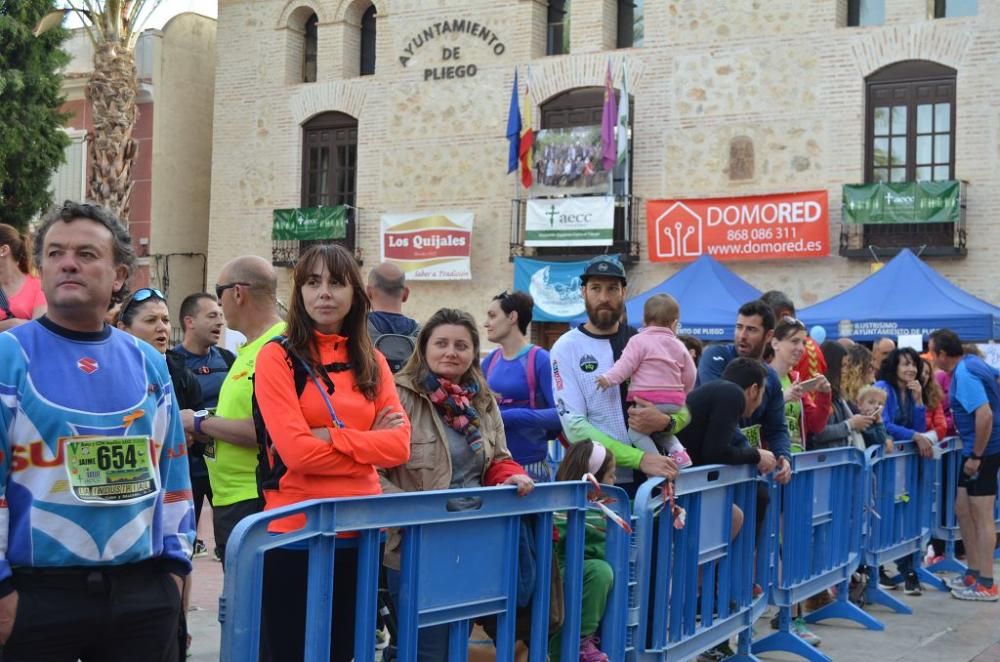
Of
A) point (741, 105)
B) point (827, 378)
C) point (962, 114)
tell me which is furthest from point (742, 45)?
point (827, 378)

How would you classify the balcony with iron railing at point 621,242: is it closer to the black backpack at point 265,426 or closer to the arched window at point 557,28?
the arched window at point 557,28

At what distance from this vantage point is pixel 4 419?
3.38 meters

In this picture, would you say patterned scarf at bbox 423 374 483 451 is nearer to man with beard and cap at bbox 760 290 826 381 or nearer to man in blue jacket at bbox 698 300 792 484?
man in blue jacket at bbox 698 300 792 484

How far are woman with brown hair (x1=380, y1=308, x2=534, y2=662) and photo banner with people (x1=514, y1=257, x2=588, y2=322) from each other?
18900 millimetres

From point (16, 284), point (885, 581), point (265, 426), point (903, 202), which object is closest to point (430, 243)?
point (903, 202)

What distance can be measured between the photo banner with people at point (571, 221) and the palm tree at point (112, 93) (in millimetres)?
7965

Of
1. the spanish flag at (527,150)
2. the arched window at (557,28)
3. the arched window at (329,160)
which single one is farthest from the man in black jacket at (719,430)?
the arched window at (329,160)

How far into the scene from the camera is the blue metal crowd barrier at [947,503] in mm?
11359

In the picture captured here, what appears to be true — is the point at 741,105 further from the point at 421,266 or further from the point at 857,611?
the point at 857,611

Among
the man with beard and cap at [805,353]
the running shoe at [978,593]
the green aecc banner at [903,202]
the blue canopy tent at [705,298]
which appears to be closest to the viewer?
the man with beard and cap at [805,353]

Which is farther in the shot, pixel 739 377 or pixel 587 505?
pixel 739 377

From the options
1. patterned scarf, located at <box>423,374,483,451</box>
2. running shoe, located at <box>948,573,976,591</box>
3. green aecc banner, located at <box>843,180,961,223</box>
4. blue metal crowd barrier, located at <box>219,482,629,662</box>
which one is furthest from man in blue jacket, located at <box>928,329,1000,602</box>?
green aecc banner, located at <box>843,180,961,223</box>

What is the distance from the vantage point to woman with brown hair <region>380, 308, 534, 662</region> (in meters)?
5.21

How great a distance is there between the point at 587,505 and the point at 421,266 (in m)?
21.9
